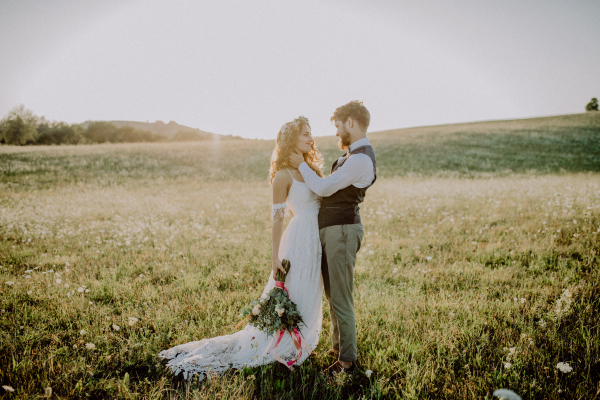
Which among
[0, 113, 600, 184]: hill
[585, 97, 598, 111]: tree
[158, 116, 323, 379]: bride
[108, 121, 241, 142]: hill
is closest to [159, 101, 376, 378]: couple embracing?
[158, 116, 323, 379]: bride

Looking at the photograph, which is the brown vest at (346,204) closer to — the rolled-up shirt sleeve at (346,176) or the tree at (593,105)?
the rolled-up shirt sleeve at (346,176)

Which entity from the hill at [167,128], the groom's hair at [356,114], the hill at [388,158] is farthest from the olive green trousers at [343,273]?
the hill at [167,128]

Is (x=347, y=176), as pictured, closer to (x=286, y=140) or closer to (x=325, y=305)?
(x=286, y=140)

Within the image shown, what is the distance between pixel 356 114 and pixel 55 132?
258 feet

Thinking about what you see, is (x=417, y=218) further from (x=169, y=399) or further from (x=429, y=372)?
(x=169, y=399)

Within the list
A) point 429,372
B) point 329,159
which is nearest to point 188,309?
point 429,372

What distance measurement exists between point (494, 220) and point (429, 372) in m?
7.10

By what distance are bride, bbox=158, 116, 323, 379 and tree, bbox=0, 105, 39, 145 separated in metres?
71.6

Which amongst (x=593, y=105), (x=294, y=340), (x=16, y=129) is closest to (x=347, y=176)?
(x=294, y=340)

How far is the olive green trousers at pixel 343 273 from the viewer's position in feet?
11.4

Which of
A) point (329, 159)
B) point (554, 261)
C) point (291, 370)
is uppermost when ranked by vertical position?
point (329, 159)

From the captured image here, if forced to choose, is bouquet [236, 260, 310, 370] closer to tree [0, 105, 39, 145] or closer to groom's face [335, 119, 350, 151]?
groom's face [335, 119, 350, 151]

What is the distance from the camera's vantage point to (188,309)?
471 centimetres

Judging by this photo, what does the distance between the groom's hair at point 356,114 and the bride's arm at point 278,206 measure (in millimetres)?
1002
